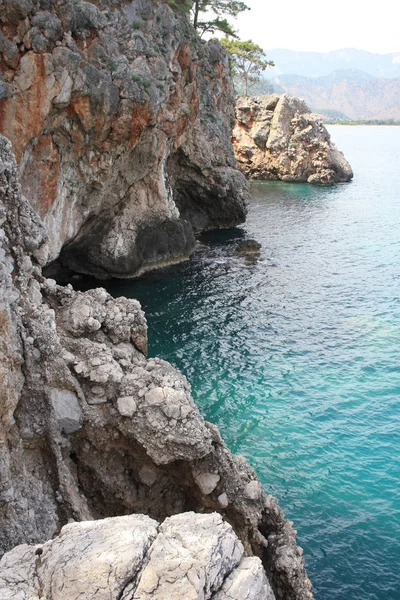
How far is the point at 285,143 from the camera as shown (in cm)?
8131

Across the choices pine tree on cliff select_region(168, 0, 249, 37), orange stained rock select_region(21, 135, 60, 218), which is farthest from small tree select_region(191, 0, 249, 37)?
orange stained rock select_region(21, 135, 60, 218)

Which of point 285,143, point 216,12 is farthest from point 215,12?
point 285,143

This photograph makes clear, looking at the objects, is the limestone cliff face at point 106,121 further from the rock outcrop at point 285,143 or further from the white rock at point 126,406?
the rock outcrop at point 285,143

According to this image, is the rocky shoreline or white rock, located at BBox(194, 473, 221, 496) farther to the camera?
white rock, located at BBox(194, 473, 221, 496)

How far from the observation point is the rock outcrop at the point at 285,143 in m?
80.7

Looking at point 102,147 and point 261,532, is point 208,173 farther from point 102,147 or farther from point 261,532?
point 261,532

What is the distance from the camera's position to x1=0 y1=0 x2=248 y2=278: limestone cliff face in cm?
2430

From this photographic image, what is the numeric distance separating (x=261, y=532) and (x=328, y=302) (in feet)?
78.3

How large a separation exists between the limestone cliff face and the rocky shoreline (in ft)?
0.34

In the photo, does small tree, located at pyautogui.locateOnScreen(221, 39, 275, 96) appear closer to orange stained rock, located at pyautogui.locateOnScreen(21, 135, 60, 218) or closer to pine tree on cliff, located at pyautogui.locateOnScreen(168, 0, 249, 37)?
pine tree on cliff, located at pyautogui.locateOnScreen(168, 0, 249, 37)

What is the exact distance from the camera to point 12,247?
1224cm

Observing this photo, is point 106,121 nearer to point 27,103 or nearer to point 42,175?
point 42,175

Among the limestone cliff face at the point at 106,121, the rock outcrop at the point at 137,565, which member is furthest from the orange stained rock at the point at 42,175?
the rock outcrop at the point at 137,565

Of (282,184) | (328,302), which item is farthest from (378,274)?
(282,184)
